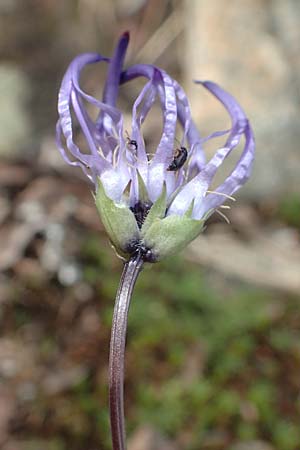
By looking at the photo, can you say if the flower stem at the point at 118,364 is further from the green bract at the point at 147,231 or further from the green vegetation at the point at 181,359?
the green vegetation at the point at 181,359

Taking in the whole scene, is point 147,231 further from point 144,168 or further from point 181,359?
point 181,359

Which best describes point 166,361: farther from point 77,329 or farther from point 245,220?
point 245,220

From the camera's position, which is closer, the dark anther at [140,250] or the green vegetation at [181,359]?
the dark anther at [140,250]

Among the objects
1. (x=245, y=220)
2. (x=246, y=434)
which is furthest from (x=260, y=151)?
(x=246, y=434)

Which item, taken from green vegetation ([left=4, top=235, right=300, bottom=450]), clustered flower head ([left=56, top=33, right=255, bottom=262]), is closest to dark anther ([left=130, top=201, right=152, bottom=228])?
clustered flower head ([left=56, top=33, right=255, bottom=262])

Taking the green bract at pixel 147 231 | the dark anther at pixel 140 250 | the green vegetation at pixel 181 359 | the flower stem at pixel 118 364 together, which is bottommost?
the green vegetation at pixel 181 359

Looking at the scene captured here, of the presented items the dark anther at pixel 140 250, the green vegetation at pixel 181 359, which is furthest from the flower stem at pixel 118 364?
the green vegetation at pixel 181 359
